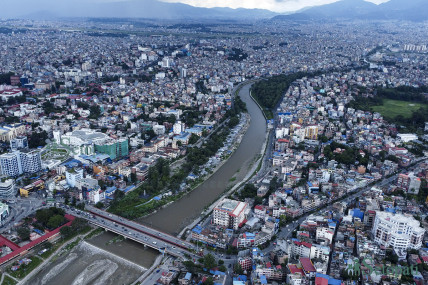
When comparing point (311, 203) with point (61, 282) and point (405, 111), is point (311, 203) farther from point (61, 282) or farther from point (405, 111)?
point (405, 111)

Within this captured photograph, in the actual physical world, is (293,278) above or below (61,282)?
above

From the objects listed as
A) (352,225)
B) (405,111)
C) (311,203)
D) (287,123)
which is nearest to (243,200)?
(311,203)

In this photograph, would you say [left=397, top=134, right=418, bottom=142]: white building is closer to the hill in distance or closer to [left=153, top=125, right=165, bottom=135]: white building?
[left=153, top=125, right=165, bottom=135]: white building

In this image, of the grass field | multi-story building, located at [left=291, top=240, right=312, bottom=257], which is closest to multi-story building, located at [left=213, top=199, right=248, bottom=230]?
multi-story building, located at [left=291, top=240, right=312, bottom=257]

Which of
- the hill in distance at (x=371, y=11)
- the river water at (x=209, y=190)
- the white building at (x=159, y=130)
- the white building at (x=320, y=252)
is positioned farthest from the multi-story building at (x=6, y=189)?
the hill in distance at (x=371, y=11)

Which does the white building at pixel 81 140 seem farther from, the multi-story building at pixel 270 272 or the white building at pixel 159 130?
the multi-story building at pixel 270 272

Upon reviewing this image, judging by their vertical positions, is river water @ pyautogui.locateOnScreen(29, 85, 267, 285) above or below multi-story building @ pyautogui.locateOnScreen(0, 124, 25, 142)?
below
